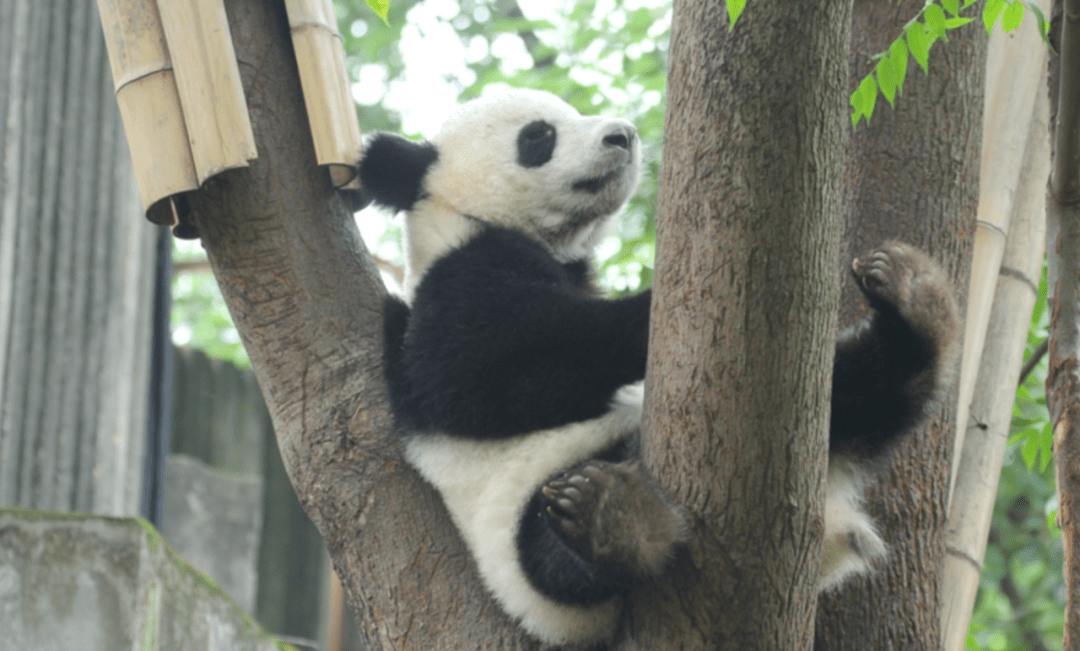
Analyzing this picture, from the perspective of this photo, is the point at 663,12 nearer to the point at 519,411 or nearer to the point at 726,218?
the point at 519,411

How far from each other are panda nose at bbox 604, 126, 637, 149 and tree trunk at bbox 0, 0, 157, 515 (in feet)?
Answer: 9.48

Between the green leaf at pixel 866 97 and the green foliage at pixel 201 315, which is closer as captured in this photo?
the green leaf at pixel 866 97

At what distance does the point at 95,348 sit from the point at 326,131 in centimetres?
284

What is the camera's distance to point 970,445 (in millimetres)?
2840

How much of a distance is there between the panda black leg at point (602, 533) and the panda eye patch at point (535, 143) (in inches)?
51.6

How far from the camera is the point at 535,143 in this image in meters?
3.29

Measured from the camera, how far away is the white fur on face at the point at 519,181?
10.4 feet

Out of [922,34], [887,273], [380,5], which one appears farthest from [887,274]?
[380,5]

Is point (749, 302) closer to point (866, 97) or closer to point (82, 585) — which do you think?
point (866, 97)

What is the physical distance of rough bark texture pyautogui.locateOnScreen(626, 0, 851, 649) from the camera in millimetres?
1679

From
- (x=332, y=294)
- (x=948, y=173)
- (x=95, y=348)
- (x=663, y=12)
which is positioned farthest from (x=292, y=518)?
(x=948, y=173)

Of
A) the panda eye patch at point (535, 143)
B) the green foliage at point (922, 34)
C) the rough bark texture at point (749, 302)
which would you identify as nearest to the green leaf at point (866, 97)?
the green foliage at point (922, 34)

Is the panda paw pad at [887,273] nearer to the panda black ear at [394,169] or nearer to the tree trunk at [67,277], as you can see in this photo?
the panda black ear at [394,169]

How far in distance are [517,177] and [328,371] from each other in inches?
42.2
